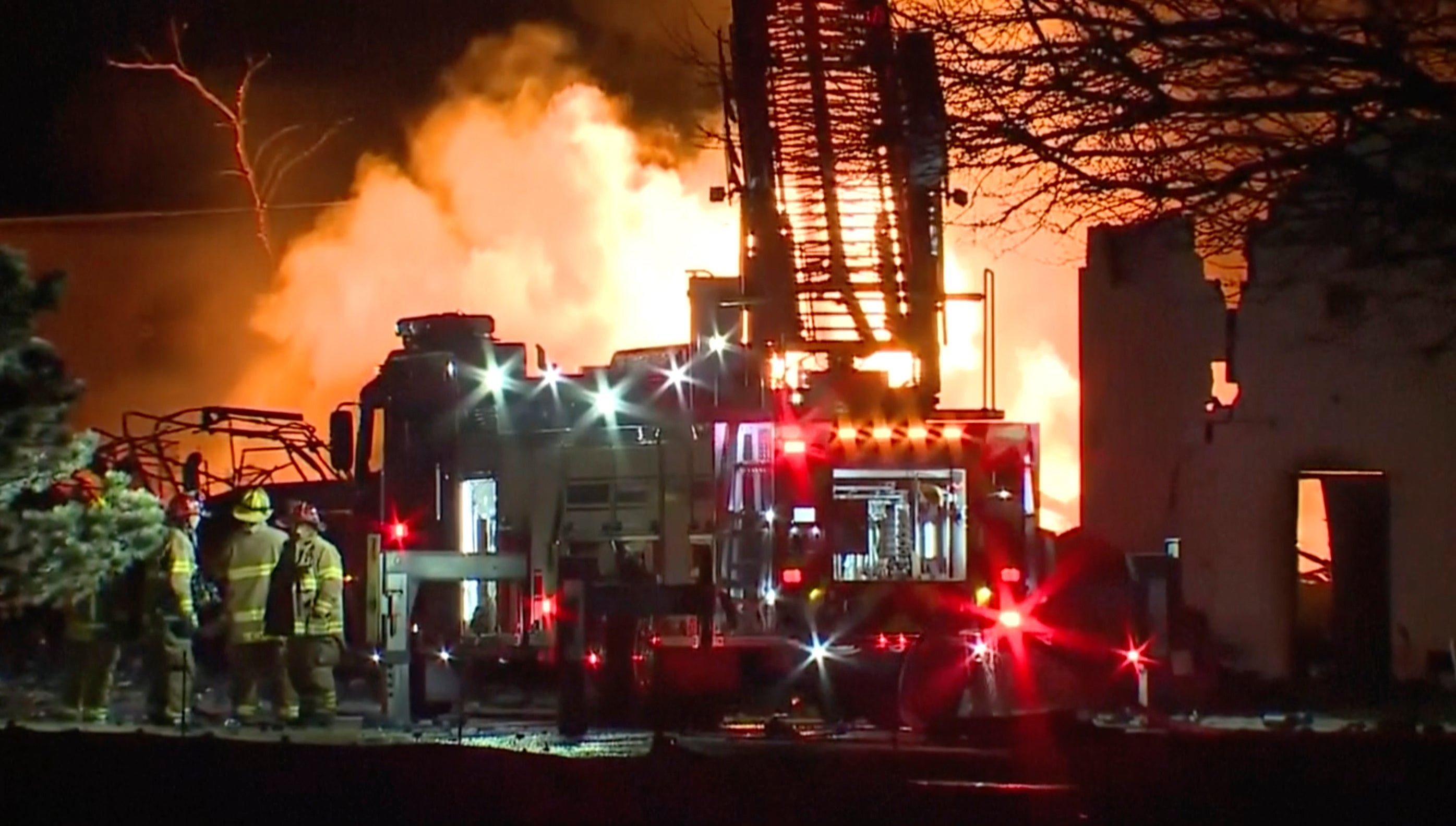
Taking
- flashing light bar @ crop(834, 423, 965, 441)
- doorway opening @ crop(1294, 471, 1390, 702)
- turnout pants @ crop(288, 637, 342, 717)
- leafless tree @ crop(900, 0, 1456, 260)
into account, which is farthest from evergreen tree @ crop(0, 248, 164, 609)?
doorway opening @ crop(1294, 471, 1390, 702)

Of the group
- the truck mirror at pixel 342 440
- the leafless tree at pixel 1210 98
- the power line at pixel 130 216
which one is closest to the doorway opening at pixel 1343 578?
the truck mirror at pixel 342 440

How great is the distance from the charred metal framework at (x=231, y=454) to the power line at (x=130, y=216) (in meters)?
5.52

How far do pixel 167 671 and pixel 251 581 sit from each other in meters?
0.96

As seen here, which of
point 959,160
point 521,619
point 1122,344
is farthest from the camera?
point 1122,344

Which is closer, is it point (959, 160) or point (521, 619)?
point (959, 160)

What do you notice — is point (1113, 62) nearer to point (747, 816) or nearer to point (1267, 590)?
point (747, 816)

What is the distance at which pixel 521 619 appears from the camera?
14.3 m

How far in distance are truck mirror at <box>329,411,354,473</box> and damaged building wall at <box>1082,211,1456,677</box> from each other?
269 inches

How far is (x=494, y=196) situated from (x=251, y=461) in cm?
480

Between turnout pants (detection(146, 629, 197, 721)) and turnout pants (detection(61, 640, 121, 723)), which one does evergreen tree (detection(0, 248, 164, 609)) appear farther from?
turnout pants (detection(146, 629, 197, 721))

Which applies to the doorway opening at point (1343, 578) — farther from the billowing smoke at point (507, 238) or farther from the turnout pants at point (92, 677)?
the turnout pants at point (92, 677)

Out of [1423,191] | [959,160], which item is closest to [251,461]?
[959,160]

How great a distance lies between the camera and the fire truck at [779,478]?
12.7 meters

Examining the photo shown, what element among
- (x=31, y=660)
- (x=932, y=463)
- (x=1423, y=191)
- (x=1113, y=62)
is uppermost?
(x=1113, y=62)
